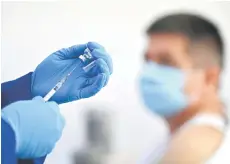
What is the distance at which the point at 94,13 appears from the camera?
1342 mm

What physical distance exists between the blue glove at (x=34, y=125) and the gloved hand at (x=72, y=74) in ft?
0.18

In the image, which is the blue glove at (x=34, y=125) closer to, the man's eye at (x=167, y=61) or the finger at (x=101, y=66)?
the finger at (x=101, y=66)

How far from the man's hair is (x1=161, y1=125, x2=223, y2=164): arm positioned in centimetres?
21

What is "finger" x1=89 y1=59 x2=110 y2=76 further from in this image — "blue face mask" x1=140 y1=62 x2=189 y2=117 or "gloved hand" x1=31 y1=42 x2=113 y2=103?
"blue face mask" x1=140 y1=62 x2=189 y2=117

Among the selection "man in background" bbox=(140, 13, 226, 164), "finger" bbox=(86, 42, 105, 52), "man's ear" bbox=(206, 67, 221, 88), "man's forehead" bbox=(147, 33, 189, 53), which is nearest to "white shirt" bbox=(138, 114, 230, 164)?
"man in background" bbox=(140, 13, 226, 164)

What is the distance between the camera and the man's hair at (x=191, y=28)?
129cm

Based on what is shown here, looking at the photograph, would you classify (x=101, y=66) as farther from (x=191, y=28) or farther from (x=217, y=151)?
(x=217, y=151)

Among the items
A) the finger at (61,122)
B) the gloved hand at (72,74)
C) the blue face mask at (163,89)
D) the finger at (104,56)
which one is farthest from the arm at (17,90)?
the blue face mask at (163,89)

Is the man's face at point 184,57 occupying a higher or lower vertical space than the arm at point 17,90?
higher

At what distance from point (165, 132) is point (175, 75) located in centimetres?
18

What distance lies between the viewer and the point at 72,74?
1.34 m

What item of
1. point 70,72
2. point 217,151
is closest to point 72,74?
point 70,72

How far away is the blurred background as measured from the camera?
1281 mm

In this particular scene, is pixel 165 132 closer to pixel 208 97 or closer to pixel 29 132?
pixel 208 97
